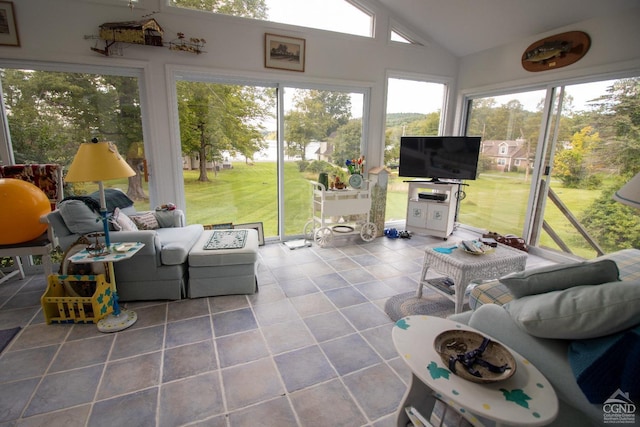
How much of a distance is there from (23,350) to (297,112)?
10.7ft

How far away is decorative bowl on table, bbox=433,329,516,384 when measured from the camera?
1057mm

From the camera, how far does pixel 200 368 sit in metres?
1.86

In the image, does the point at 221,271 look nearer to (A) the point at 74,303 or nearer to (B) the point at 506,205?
(A) the point at 74,303

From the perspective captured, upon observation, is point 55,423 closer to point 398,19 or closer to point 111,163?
point 111,163

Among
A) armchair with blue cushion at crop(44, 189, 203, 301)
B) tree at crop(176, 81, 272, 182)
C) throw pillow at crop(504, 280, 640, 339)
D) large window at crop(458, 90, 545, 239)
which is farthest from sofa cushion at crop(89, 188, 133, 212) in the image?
large window at crop(458, 90, 545, 239)

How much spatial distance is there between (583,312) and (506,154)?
11.6 feet

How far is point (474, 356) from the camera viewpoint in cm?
112

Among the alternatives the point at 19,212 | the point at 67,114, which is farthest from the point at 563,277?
the point at 67,114

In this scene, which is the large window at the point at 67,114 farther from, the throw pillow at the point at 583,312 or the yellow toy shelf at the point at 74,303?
the throw pillow at the point at 583,312

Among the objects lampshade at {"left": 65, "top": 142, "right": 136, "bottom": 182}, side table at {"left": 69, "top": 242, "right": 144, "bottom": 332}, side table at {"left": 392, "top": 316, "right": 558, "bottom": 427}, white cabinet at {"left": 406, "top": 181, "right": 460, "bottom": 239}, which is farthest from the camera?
white cabinet at {"left": 406, "top": 181, "right": 460, "bottom": 239}

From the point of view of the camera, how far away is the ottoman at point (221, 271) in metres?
2.60

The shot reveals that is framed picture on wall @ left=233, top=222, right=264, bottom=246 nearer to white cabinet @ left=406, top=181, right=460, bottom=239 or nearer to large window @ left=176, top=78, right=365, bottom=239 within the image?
large window @ left=176, top=78, right=365, bottom=239

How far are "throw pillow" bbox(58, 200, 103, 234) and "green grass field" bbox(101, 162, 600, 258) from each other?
3.14ft

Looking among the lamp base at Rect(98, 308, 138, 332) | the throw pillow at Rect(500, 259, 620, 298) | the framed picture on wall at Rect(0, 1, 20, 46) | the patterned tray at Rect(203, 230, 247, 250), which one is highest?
the framed picture on wall at Rect(0, 1, 20, 46)
